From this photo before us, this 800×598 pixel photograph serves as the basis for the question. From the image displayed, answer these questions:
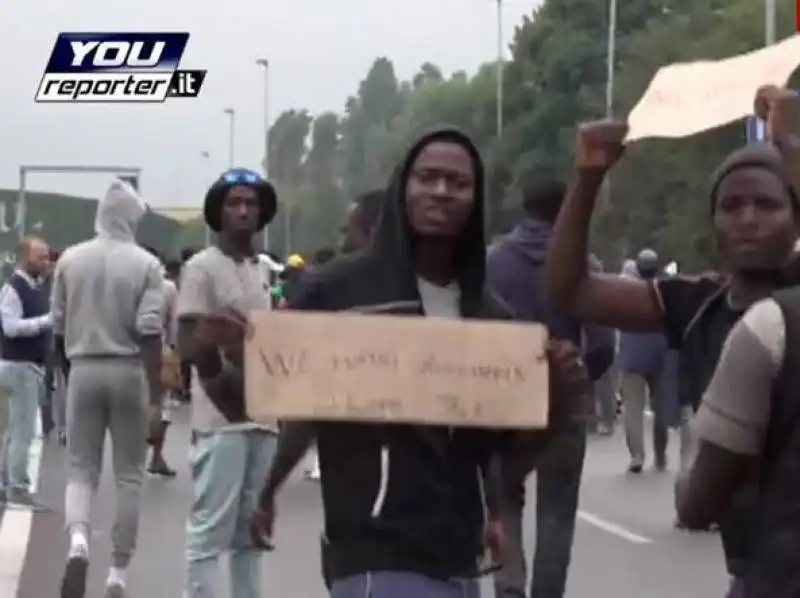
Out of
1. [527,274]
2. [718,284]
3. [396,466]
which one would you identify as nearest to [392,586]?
[396,466]

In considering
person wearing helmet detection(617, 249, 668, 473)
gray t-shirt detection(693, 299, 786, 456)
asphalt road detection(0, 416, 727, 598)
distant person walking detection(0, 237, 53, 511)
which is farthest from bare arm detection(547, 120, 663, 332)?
person wearing helmet detection(617, 249, 668, 473)

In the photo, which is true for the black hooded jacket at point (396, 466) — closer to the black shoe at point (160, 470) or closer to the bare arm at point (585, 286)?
the bare arm at point (585, 286)

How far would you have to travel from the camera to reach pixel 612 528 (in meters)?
12.3

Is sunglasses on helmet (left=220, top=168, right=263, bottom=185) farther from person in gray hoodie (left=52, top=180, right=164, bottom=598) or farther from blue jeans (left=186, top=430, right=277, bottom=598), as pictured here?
person in gray hoodie (left=52, top=180, right=164, bottom=598)

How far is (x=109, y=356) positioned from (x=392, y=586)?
450 centimetres

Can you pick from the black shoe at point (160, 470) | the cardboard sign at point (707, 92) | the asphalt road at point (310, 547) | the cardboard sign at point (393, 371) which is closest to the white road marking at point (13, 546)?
the asphalt road at point (310, 547)

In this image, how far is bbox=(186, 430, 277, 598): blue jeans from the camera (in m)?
7.19

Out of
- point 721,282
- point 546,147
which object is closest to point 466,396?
point 721,282

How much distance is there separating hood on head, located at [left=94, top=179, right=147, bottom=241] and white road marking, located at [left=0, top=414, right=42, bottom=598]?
1879mm

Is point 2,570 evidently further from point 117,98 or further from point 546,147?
point 546,147

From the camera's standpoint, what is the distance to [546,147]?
7281 centimetres

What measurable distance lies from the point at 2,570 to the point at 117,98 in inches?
770

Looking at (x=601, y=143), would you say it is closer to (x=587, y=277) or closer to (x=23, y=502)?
(x=587, y=277)

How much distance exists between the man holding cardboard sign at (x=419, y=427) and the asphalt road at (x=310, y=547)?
3742 millimetres
